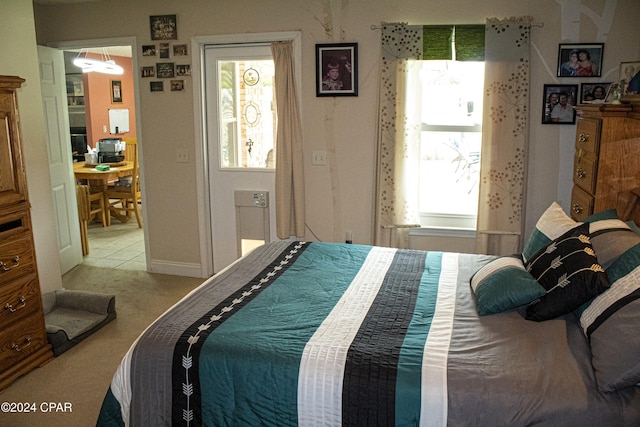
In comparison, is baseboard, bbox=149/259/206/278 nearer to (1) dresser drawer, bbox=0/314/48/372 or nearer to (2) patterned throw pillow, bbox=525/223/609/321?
(1) dresser drawer, bbox=0/314/48/372

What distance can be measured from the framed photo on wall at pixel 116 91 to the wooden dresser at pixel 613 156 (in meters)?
8.03

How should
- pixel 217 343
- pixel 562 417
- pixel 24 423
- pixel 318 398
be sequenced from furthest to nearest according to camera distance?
pixel 24 423, pixel 217 343, pixel 318 398, pixel 562 417

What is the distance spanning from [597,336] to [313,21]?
3.17 meters

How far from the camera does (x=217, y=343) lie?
2.00 metres

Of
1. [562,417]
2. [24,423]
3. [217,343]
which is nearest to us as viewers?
[562,417]

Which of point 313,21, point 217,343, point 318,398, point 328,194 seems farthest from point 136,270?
point 318,398

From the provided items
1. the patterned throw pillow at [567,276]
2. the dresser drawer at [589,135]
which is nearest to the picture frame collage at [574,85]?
the dresser drawer at [589,135]

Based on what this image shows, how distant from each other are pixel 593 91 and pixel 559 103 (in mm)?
231

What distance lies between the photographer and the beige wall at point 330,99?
12.4 ft

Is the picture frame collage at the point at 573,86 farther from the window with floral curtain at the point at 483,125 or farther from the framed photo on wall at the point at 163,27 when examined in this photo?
the framed photo on wall at the point at 163,27

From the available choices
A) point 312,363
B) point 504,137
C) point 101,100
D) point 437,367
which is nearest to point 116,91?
point 101,100

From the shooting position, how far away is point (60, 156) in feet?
16.3

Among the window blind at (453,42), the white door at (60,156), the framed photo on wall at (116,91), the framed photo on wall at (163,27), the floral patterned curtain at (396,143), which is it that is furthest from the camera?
the framed photo on wall at (116,91)

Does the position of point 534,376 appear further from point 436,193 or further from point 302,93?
point 302,93
